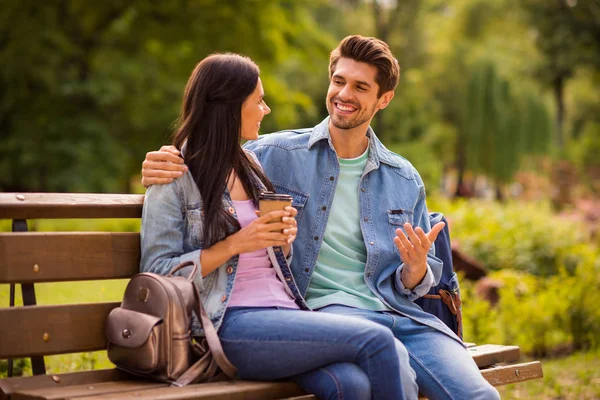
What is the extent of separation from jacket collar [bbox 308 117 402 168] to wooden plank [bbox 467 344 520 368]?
967 millimetres

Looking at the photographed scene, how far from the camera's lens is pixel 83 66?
54.0ft

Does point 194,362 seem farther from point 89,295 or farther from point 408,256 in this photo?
point 89,295

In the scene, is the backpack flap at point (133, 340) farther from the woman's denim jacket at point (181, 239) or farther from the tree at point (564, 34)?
the tree at point (564, 34)

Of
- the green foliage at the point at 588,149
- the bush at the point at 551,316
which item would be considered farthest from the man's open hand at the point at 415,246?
the green foliage at the point at 588,149

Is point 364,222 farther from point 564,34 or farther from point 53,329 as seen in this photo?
point 564,34

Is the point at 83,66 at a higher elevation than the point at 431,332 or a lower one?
higher

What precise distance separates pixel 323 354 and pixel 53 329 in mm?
1018

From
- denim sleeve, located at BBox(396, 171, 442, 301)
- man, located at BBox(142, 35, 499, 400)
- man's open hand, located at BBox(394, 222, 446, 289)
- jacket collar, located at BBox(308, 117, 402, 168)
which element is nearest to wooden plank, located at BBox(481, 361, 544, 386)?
man, located at BBox(142, 35, 499, 400)

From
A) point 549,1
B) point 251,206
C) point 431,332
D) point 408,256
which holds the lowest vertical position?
point 431,332

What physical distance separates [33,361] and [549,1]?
11.6 m

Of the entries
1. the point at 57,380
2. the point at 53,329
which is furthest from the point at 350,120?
the point at 57,380

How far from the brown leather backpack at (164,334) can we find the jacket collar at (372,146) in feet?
3.79

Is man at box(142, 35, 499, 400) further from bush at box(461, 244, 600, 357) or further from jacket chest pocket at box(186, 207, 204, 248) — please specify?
bush at box(461, 244, 600, 357)

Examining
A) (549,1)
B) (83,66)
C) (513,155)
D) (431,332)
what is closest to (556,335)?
(431,332)
